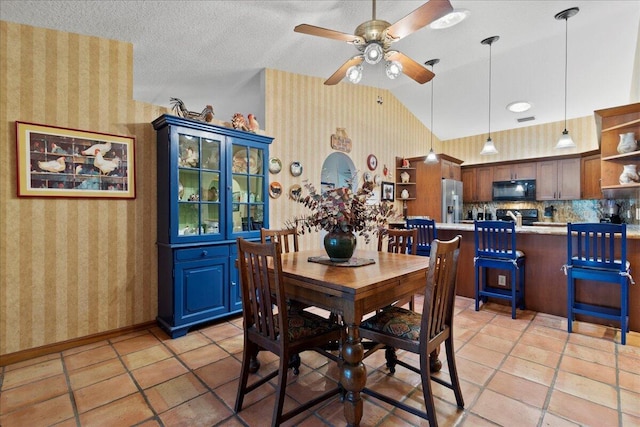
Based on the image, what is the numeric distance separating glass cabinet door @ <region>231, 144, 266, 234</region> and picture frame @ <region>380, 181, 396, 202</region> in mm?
2742

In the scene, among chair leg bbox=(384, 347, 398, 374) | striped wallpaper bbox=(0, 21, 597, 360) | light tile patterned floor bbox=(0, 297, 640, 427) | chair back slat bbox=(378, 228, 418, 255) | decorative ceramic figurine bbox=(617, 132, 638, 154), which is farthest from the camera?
Answer: decorative ceramic figurine bbox=(617, 132, 638, 154)

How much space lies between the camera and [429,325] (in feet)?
5.00

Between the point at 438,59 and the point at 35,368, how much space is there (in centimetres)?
536

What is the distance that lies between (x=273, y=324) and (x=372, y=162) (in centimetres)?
412

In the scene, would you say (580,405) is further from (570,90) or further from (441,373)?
(570,90)

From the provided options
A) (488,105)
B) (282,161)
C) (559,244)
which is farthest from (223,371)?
(488,105)

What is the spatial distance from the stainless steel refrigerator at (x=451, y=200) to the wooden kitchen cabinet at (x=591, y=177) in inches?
80.5

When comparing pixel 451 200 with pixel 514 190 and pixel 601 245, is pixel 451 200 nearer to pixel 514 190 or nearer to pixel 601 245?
pixel 514 190

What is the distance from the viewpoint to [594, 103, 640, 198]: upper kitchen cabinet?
3020 millimetres

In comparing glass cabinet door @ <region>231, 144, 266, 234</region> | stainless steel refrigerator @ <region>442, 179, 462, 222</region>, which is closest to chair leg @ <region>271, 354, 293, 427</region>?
glass cabinet door @ <region>231, 144, 266, 234</region>

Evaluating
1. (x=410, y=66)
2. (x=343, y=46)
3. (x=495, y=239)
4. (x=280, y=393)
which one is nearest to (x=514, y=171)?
(x=495, y=239)

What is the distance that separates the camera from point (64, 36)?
248cm

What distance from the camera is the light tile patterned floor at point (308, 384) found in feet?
5.52

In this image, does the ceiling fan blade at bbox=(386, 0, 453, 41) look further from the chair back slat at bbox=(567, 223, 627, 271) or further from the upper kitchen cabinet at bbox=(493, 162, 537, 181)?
the upper kitchen cabinet at bbox=(493, 162, 537, 181)
